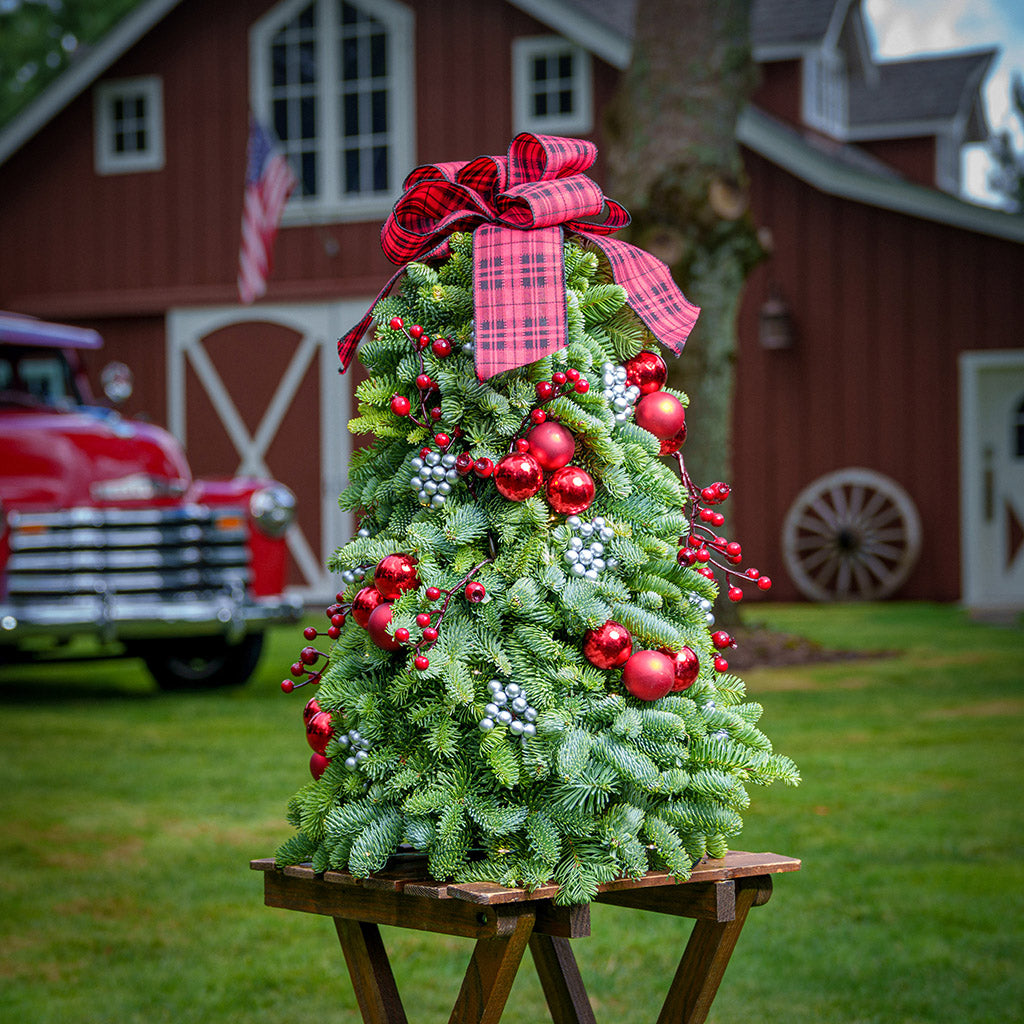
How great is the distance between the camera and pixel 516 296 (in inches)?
78.6

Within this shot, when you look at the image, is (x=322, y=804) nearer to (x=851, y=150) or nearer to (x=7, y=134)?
(x=7, y=134)

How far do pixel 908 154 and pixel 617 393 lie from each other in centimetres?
1667

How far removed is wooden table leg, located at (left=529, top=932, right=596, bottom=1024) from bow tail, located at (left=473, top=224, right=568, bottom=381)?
0.97m

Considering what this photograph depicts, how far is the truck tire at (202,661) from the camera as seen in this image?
27.3ft

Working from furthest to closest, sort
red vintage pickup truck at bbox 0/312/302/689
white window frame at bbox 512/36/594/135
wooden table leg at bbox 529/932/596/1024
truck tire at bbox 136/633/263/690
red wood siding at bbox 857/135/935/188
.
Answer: red wood siding at bbox 857/135/935/188
white window frame at bbox 512/36/594/135
truck tire at bbox 136/633/263/690
red vintage pickup truck at bbox 0/312/302/689
wooden table leg at bbox 529/932/596/1024

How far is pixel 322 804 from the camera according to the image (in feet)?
6.66

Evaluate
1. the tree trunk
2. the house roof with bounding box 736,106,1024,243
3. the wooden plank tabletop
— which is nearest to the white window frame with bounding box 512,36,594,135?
the house roof with bounding box 736,106,1024,243

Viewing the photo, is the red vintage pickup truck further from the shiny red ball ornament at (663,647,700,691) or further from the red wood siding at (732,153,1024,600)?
the red wood siding at (732,153,1024,600)

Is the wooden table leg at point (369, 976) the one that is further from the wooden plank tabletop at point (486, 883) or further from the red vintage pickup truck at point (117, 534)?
the red vintage pickup truck at point (117, 534)

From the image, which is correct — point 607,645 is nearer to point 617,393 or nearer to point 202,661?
point 617,393

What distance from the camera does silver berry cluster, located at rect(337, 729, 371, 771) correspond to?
2.00 metres

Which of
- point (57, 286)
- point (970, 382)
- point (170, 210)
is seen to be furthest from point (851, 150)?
point (57, 286)

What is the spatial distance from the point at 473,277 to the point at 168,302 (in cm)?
1290

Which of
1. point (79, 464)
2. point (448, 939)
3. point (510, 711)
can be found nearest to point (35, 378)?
point (79, 464)
